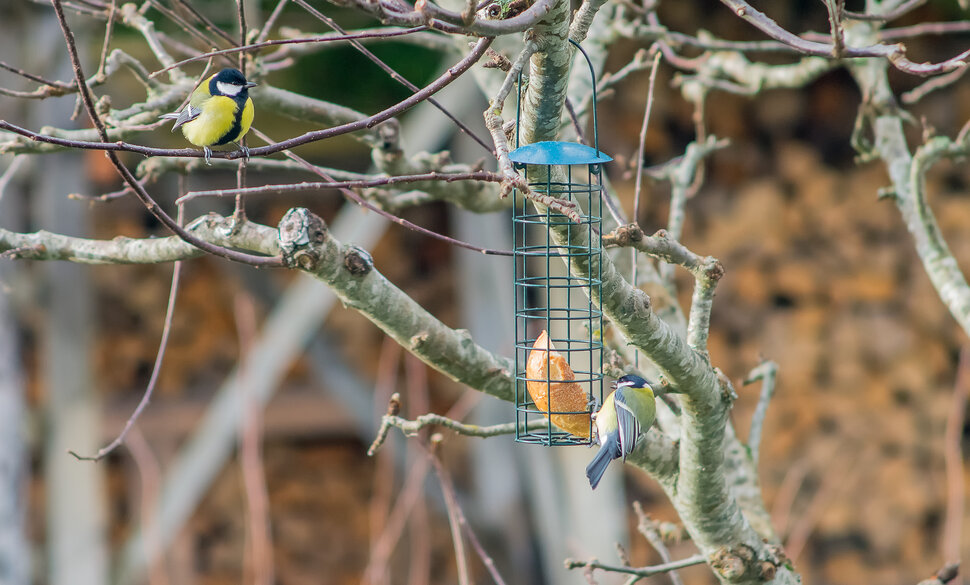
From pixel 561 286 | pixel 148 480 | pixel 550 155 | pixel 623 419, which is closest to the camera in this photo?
pixel 550 155

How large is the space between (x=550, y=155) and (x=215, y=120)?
0.47 m

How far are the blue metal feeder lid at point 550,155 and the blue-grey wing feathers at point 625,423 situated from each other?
0.35 meters

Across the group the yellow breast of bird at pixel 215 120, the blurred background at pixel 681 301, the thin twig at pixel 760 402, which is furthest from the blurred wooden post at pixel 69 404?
the thin twig at pixel 760 402

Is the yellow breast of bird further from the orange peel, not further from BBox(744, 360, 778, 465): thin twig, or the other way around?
BBox(744, 360, 778, 465): thin twig

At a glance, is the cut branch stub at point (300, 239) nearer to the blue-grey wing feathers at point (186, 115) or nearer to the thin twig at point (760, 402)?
the blue-grey wing feathers at point (186, 115)

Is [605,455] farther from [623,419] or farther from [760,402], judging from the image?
[760,402]

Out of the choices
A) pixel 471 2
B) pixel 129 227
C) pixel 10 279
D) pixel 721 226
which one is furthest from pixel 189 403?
pixel 471 2

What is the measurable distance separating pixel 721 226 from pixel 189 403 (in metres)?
2.25

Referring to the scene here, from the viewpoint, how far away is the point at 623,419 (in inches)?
50.9

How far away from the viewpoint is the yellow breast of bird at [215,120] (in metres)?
1.26

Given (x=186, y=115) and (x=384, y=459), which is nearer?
(x=186, y=115)

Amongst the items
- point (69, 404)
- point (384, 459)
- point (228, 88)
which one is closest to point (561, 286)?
point (228, 88)

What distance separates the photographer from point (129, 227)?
13.6 feet

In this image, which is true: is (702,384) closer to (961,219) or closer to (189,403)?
(961,219)
